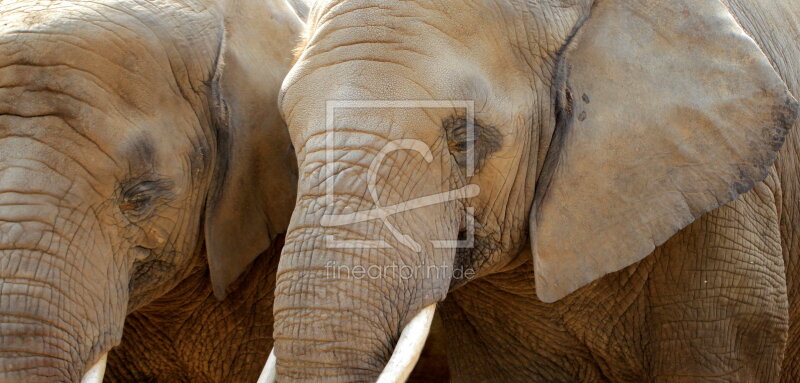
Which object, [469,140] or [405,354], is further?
[469,140]

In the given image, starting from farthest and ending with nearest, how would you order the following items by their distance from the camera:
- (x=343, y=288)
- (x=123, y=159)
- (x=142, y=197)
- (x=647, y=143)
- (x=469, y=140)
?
(x=142, y=197) → (x=123, y=159) → (x=647, y=143) → (x=469, y=140) → (x=343, y=288)

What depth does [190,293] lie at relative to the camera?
18.3ft

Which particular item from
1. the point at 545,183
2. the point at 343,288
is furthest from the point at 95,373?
the point at 545,183

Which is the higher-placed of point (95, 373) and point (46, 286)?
point (46, 286)

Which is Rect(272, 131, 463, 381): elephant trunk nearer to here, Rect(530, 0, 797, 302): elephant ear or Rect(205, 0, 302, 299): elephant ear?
Rect(530, 0, 797, 302): elephant ear

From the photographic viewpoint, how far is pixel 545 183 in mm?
4773

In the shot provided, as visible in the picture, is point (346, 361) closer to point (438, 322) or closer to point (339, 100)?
point (339, 100)

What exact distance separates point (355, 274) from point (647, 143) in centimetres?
119

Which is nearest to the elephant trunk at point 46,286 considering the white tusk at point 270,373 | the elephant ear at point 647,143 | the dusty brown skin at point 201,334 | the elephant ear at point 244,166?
the elephant ear at point 244,166

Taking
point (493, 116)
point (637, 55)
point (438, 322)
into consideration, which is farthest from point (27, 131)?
point (438, 322)

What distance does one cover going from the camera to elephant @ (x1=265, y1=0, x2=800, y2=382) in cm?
427

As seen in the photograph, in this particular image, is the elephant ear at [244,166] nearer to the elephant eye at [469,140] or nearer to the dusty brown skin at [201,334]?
the dusty brown skin at [201,334]

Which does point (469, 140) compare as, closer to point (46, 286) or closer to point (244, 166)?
point (244, 166)

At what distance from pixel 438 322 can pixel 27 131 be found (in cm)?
296
